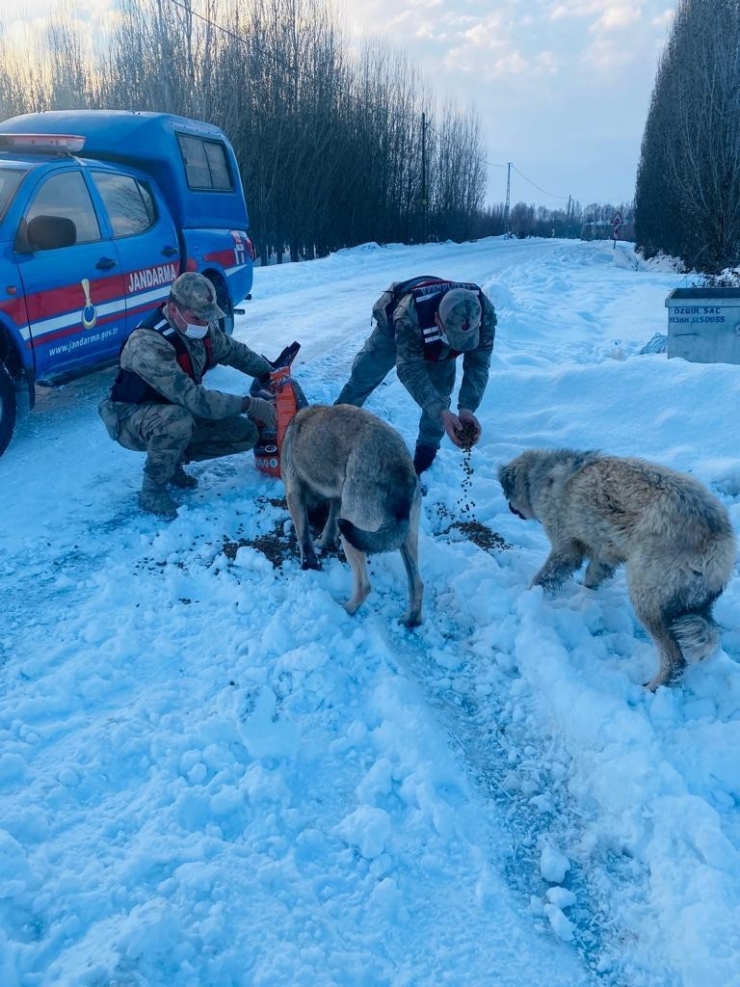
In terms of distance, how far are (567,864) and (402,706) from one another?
0.87 meters

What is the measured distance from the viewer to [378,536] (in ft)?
10.9

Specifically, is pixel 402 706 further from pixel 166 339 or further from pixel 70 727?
pixel 166 339

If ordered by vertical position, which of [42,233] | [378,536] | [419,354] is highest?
[42,233]

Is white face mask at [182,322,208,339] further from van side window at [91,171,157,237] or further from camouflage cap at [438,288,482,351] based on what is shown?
van side window at [91,171,157,237]

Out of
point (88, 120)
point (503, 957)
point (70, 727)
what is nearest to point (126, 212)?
point (88, 120)

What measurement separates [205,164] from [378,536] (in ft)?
20.0

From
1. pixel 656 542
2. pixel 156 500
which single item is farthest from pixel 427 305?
pixel 656 542

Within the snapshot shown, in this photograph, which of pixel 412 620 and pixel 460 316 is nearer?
pixel 412 620

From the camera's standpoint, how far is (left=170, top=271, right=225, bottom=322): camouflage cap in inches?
164

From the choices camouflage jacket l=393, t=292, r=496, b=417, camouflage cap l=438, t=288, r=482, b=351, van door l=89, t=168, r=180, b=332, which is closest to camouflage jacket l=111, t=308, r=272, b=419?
camouflage jacket l=393, t=292, r=496, b=417

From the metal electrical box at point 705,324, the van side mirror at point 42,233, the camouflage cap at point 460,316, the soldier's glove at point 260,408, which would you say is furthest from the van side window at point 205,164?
the metal electrical box at point 705,324

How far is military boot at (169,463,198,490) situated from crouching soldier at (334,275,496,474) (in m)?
1.56

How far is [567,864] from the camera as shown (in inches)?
95.0

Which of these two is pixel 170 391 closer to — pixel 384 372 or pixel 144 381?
pixel 144 381
